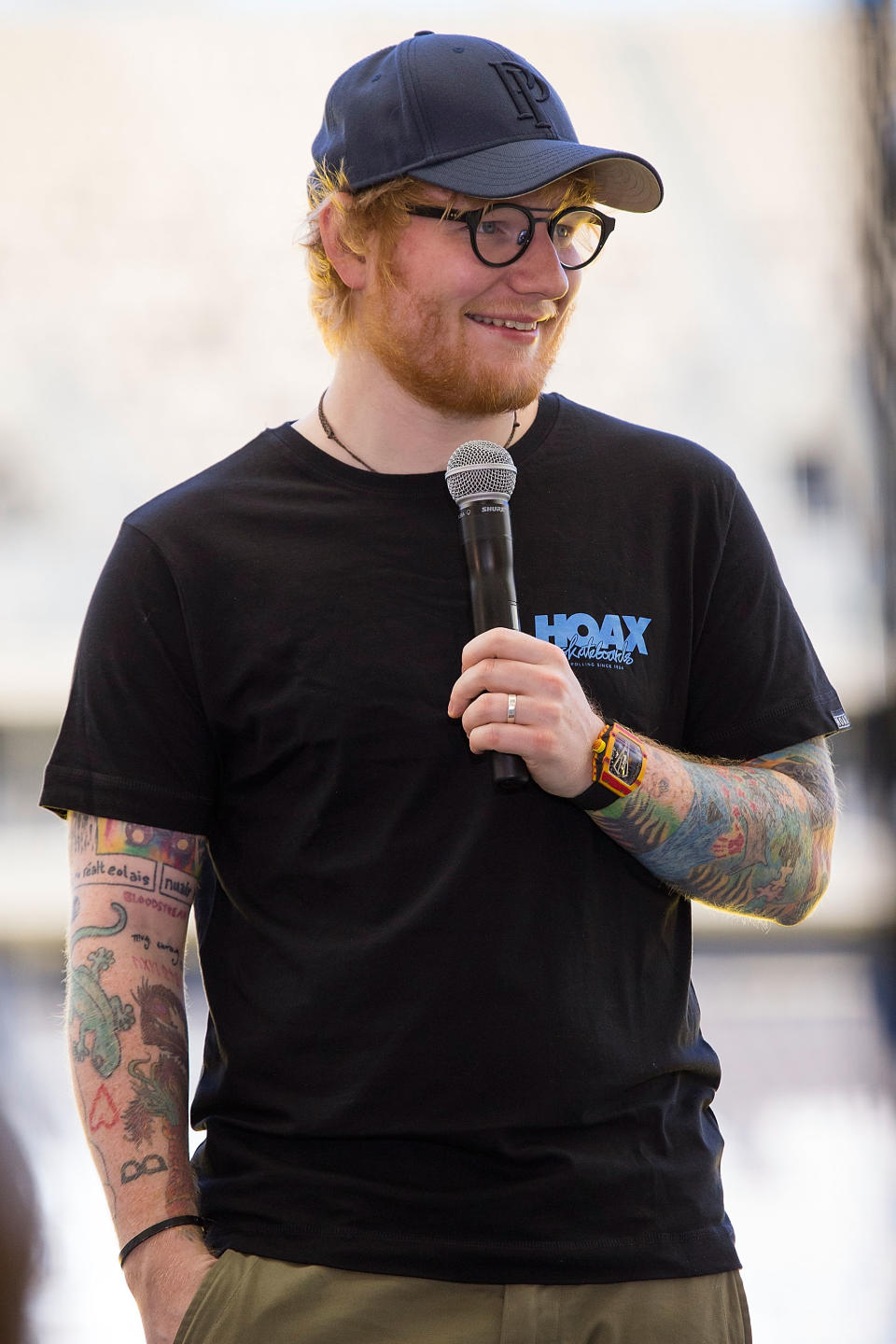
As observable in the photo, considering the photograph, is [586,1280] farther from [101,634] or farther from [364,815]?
[101,634]

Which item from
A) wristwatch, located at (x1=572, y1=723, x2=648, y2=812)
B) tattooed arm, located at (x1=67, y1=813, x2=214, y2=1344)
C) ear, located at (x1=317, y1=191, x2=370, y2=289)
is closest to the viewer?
wristwatch, located at (x1=572, y1=723, x2=648, y2=812)

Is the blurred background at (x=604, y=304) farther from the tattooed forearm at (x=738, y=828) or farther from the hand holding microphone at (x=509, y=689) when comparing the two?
the hand holding microphone at (x=509, y=689)

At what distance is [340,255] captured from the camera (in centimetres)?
155

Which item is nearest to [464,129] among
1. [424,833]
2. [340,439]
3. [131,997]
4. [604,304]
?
[340,439]

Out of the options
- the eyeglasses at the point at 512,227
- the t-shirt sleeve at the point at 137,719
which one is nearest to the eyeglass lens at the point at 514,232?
the eyeglasses at the point at 512,227

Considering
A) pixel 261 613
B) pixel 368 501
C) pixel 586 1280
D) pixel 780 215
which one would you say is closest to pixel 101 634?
pixel 261 613

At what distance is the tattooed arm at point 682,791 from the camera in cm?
110

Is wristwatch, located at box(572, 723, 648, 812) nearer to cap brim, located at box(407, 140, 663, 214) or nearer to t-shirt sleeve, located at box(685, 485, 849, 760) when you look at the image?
t-shirt sleeve, located at box(685, 485, 849, 760)

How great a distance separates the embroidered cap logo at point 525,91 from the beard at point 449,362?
20 cm

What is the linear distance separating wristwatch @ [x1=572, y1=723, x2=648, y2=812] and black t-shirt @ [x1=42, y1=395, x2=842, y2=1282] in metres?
0.09

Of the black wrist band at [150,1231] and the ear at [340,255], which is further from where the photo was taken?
Answer: the ear at [340,255]

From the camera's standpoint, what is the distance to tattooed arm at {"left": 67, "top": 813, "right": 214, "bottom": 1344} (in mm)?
1306

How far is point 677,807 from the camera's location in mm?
1258

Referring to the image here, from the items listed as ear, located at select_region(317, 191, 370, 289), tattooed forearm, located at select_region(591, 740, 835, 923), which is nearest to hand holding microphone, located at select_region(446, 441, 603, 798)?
tattooed forearm, located at select_region(591, 740, 835, 923)
